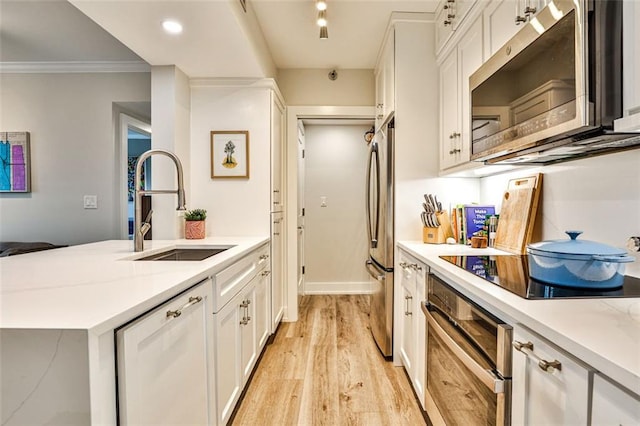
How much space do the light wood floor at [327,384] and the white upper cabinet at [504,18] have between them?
6.39 ft

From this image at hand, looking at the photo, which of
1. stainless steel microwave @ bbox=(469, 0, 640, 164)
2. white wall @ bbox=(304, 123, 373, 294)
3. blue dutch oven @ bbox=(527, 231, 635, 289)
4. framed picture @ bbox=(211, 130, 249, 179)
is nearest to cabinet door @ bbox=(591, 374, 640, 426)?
blue dutch oven @ bbox=(527, 231, 635, 289)

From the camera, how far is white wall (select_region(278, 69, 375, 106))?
3004 mm

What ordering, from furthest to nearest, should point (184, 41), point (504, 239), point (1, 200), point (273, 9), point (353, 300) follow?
point (353, 300) < point (1, 200) < point (273, 9) < point (184, 41) < point (504, 239)

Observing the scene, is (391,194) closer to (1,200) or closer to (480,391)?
(480,391)

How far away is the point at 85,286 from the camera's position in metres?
0.90

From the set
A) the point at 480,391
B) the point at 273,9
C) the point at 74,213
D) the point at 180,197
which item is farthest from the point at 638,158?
the point at 74,213

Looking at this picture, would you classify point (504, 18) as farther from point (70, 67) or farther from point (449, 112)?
point (70, 67)

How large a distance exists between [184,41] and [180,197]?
1.00 meters

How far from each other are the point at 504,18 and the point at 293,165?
198cm

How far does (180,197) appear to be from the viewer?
1.71 meters

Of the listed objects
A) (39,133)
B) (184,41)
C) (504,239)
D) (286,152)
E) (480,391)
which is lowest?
(480,391)

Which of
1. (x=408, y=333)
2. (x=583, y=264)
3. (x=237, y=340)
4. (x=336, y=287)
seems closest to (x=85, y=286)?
(x=237, y=340)

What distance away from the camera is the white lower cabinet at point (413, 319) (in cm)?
162

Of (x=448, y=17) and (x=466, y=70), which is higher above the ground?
(x=448, y=17)
